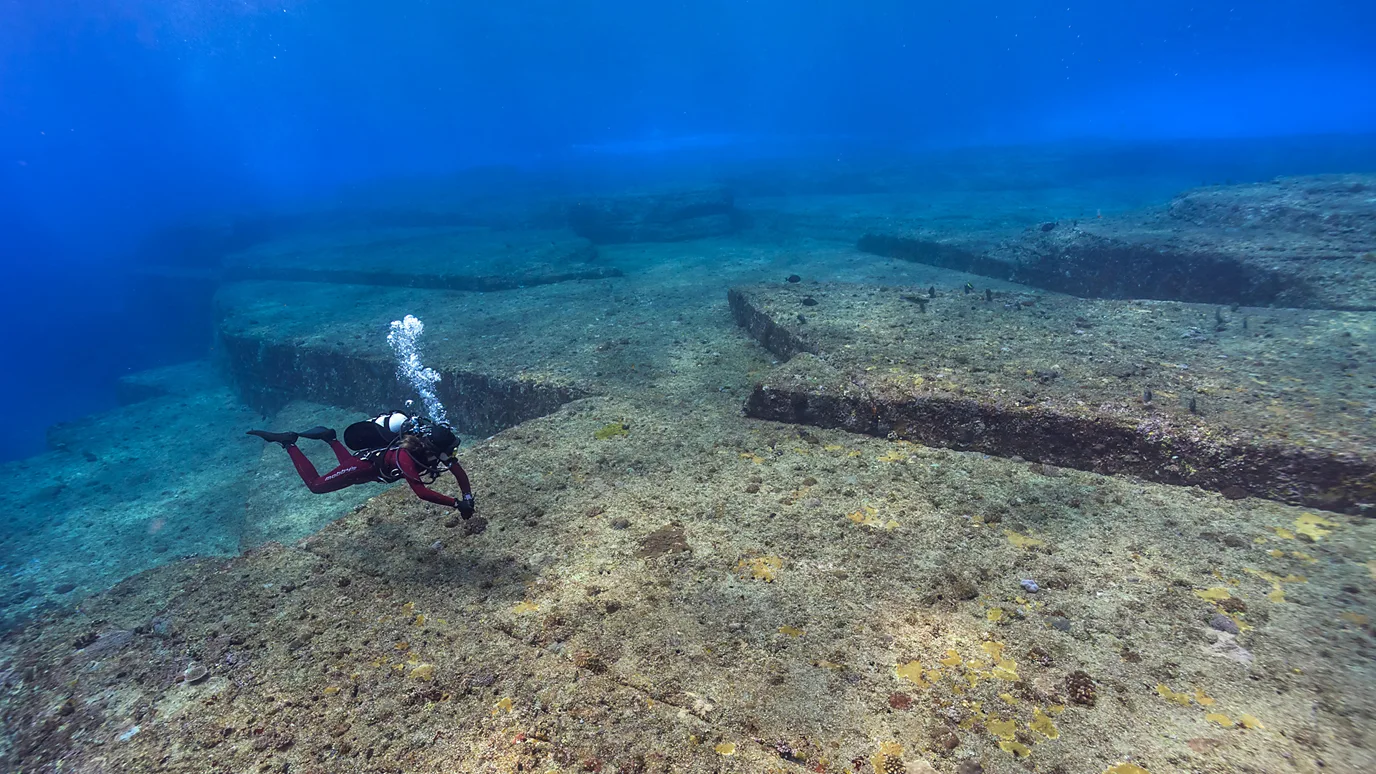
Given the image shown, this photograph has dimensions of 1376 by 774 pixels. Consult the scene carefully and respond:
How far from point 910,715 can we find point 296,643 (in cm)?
278

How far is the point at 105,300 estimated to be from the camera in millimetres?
28469

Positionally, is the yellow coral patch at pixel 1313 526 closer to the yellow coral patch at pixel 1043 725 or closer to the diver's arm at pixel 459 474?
the yellow coral patch at pixel 1043 725

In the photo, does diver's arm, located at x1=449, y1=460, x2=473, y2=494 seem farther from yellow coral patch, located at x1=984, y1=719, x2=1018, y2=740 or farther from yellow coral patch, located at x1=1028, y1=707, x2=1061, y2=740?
yellow coral patch, located at x1=1028, y1=707, x2=1061, y2=740

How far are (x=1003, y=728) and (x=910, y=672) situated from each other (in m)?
0.37

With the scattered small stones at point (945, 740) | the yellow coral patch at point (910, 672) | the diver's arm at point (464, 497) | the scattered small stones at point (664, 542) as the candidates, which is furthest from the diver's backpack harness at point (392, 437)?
the scattered small stones at point (945, 740)

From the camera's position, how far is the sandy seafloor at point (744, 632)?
2234mm

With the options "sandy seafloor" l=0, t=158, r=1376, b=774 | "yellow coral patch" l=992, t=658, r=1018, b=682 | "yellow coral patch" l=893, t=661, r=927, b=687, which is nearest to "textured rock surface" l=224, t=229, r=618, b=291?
"sandy seafloor" l=0, t=158, r=1376, b=774

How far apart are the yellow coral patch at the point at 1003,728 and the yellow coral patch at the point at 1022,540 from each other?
3.89 ft

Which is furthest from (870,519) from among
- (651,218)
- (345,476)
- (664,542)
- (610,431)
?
(651,218)

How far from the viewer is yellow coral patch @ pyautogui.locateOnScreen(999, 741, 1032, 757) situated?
84.0 inches

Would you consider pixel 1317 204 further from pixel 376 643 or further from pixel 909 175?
pixel 909 175

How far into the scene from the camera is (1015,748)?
2152 millimetres

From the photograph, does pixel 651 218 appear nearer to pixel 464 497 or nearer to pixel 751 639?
pixel 464 497

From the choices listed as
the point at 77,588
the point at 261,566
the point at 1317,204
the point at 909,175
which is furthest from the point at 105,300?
the point at 1317,204
